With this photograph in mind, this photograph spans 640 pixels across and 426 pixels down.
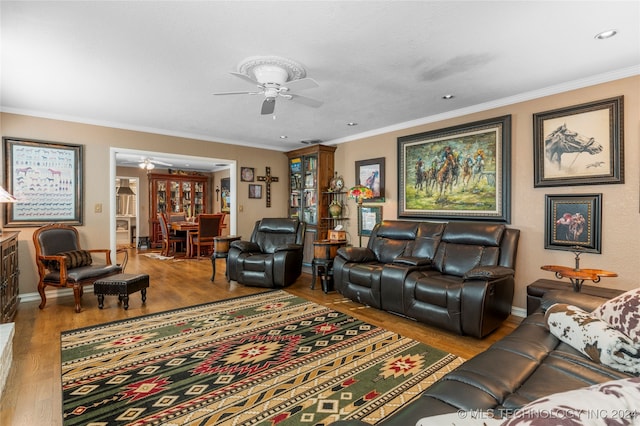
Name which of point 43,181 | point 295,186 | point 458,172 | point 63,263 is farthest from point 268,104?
point 295,186

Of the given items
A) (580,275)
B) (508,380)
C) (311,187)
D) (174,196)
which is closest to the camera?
(508,380)

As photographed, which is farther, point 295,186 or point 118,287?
point 295,186

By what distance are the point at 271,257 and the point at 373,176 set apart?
2151mm

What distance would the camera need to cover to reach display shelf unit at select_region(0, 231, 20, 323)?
2.90m

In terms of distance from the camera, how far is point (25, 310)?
367cm

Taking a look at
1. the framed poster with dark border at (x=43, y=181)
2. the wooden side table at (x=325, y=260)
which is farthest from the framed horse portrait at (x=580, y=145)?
the framed poster with dark border at (x=43, y=181)

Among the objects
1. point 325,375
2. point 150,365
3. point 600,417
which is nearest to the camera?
point 600,417

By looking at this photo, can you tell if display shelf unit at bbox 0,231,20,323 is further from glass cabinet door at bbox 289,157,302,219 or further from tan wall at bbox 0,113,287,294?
glass cabinet door at bbox 289,157,302,219

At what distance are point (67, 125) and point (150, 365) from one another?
3806 millimetres

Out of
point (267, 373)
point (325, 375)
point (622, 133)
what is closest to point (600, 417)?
point (325, 375)

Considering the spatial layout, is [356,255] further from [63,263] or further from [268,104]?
[63,263]

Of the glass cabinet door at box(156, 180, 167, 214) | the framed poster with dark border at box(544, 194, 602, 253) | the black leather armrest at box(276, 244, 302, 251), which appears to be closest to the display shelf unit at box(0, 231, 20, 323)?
the black leather armrest at box(276, 244, 302, 251)

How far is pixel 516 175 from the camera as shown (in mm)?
3611

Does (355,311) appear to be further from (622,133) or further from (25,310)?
(25,310)
